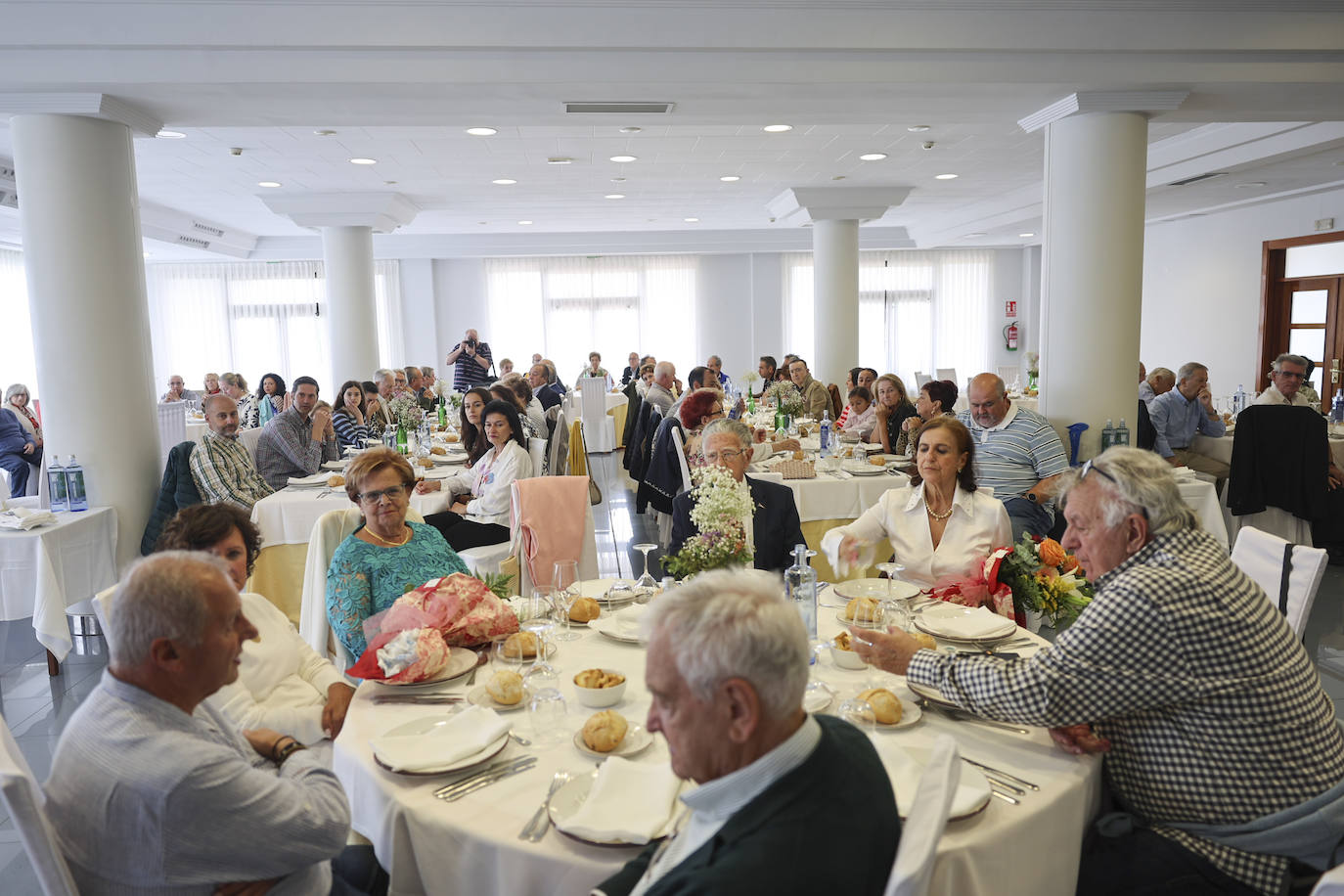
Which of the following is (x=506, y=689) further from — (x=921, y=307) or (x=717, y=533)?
(x=921, y=307)

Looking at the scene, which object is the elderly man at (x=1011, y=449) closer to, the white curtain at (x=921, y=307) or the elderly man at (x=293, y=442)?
the elderly man at (x=293, y=442)

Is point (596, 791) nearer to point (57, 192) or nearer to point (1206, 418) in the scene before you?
point (57, 192)

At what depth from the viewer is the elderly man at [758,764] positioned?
1.24 meters

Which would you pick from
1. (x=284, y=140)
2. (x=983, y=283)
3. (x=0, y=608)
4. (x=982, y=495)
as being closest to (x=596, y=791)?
(x=982, y=495)

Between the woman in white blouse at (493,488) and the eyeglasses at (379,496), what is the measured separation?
81.9 inches

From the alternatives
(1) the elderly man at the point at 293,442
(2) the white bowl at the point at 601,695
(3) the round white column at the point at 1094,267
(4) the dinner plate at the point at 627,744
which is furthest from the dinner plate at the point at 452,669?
(3) the round white column at the point at 1094,267

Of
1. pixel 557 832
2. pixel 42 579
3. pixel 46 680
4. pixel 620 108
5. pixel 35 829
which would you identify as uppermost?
pixel 620 108

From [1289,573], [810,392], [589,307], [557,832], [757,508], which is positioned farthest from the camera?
[589,307]

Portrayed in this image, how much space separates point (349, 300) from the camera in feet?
37.0

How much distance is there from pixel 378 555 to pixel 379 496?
0.20 metres

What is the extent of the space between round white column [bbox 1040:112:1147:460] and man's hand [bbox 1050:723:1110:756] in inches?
166

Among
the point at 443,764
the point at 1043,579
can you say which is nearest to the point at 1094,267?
the point at 1043,579

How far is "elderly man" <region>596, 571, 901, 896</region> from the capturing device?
1243 mm

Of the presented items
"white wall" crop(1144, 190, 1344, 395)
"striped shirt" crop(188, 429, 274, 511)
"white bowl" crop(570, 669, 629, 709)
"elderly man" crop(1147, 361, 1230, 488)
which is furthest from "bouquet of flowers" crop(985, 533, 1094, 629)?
"white wall" crop(1144, 190, 1344, 395)
